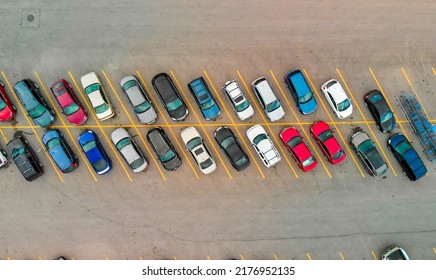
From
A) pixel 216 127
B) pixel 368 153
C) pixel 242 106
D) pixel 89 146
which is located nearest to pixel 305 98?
pixel 242 106

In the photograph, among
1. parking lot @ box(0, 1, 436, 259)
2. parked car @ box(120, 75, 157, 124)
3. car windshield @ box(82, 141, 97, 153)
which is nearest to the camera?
parked car @ box(120, 75, 157, 124)

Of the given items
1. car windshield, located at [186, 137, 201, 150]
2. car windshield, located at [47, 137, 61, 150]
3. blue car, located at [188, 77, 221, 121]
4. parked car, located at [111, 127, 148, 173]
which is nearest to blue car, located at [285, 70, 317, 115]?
blue car, located at [188, 77, 221, 121]

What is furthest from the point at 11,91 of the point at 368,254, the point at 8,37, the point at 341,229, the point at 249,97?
the point at 368,254

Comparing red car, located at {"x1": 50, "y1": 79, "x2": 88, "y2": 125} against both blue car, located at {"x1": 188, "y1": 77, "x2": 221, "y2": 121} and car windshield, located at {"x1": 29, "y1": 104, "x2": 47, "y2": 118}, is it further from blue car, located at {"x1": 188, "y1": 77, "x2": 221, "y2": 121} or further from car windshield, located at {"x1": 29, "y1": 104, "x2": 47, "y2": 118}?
blue car, located at {"x1": 188, "y1": 77, "x2": 221, "y2": 121}

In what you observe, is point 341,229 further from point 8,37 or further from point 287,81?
point 8,37

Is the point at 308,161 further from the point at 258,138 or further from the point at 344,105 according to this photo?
the point at 344,105

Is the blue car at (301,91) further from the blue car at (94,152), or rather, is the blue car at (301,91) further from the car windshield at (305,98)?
the blue car at (94,152)
